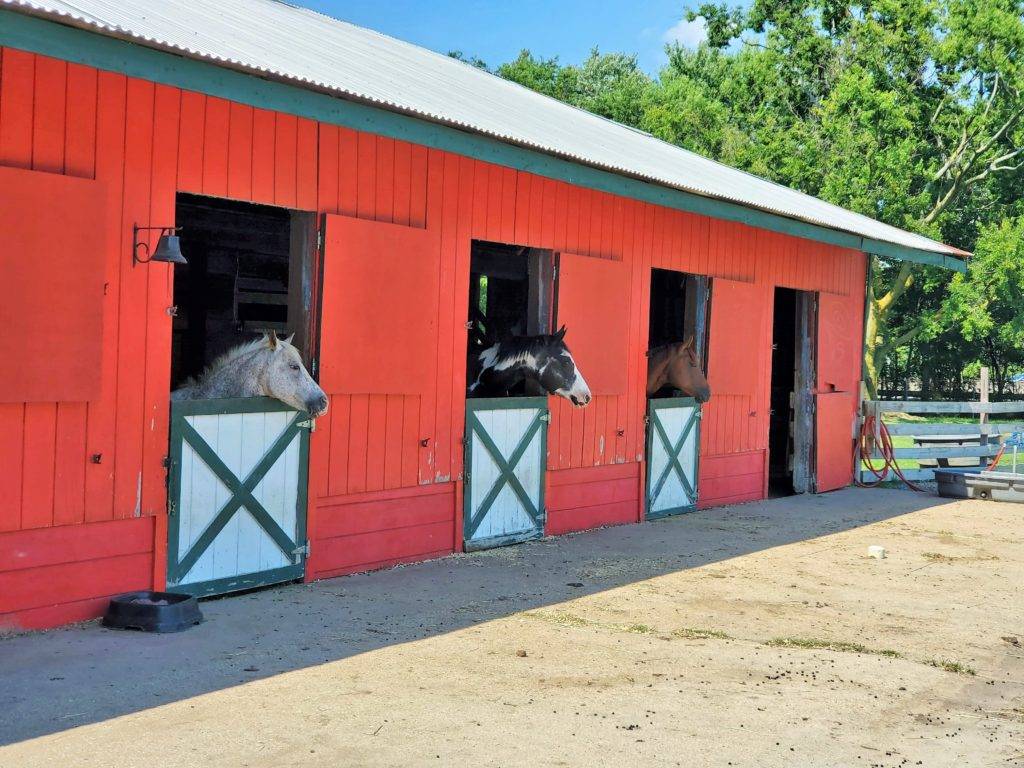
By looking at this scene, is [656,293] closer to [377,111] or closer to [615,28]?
[377,111]

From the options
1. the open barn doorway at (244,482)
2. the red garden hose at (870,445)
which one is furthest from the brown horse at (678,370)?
the red garden hose at (870,445)

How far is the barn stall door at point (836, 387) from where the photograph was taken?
13.2 meters

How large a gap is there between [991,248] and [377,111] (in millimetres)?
23007

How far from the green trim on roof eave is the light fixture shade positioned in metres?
0.75

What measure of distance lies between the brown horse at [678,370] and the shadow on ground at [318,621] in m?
1.27

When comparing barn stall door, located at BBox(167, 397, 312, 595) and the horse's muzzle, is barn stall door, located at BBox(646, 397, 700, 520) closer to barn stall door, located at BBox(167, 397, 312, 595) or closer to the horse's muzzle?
barn stall door, located at BBox(167, 397, 312, 595)

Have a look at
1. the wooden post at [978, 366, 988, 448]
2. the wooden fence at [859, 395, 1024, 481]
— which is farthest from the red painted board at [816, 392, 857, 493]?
the wooden post at [978, 366, 988, 448]

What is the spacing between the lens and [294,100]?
595cm

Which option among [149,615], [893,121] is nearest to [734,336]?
[149,615]

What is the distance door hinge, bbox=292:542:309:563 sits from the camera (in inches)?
268

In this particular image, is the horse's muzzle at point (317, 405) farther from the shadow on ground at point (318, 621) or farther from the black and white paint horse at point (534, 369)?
the black and white paint horse at point (534, 369)

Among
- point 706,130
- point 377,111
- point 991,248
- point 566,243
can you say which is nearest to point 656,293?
point 566,243

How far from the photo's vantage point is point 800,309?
13.0 m

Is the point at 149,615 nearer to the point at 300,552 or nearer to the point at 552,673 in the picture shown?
the point at 300,552
